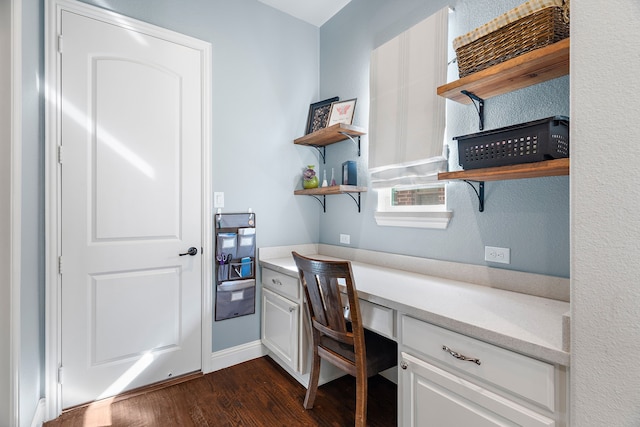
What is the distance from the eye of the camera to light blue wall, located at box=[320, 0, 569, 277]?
149cm

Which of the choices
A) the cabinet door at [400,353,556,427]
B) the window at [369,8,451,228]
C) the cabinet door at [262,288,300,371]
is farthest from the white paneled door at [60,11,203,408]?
the cabinet door at [400,353,556,427]

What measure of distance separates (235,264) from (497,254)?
180cm

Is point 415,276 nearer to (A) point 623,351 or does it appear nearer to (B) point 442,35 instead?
(A) point 623,351

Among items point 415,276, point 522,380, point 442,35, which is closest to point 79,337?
point 415,276

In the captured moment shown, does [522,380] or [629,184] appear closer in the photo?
[629,184]

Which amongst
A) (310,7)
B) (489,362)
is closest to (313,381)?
(489,362)

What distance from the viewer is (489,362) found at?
3.62 feet

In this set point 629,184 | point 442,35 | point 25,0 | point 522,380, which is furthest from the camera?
point 442,35

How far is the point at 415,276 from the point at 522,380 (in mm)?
956

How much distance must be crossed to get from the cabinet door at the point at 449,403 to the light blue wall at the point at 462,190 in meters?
0.72

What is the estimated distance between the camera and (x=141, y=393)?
211cm

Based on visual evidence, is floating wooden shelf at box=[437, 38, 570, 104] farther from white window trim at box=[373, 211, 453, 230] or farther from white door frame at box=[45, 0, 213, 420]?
white door frame at box=[45, 0, 213, 420]

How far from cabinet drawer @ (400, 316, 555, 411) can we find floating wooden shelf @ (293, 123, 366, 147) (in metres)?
1.47

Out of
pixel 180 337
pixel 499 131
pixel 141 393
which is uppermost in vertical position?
pixel 499 131
